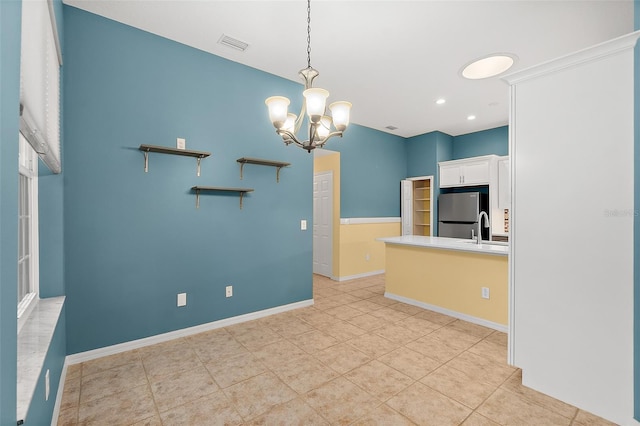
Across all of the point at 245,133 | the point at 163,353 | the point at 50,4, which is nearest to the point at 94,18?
the point at 50,4

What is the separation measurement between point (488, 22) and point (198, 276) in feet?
12.2

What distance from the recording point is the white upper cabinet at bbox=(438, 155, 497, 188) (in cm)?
569

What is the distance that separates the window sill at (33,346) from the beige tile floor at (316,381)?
2.06 feet

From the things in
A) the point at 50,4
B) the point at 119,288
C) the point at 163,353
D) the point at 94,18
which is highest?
the point at 94,18

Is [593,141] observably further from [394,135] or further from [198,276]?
[394,135]

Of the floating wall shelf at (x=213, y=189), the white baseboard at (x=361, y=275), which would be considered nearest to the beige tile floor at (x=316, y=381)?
the floating wall shelf at (x=213, y=189)

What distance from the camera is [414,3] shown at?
8.05 ft

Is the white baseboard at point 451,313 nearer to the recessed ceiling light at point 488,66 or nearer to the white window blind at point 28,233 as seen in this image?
the recessed ceiling light at point 488,66

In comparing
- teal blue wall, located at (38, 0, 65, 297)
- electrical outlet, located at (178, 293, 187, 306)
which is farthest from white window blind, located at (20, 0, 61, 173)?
electrical outlet, located at (178, 293, 187, 306)

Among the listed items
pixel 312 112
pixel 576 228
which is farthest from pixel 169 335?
pixel 576 228

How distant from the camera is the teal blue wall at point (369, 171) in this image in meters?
5.55

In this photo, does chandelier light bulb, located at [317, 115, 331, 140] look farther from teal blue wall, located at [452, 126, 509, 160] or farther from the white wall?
teal blue wall, located at [452, 126, 509, 160]

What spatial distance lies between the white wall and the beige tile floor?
0.83 ft

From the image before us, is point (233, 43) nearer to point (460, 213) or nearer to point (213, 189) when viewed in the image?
point (213, 189)
